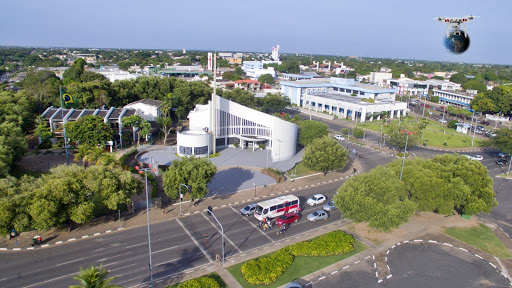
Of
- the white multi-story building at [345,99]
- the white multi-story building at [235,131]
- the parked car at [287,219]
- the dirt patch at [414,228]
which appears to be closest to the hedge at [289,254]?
the dirt patch at [414,228]

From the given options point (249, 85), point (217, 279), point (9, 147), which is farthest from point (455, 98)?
point (9, 147)

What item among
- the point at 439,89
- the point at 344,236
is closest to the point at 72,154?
the point at 344,236

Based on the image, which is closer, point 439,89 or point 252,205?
point 252,205

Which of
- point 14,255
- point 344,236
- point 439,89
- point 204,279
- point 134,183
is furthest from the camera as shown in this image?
point 439,89

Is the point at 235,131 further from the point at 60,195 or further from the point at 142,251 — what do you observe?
the point at 60,195

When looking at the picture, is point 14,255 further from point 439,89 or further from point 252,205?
point 439,89

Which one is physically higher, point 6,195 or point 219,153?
point 6,195

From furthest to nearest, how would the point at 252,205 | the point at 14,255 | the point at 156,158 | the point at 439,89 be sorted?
the point at 439,89 < the point at 156,158 < the point at 252,205 < the point at 14,255

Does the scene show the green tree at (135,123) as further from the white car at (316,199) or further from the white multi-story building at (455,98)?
the white multi-story building at (455,98)
